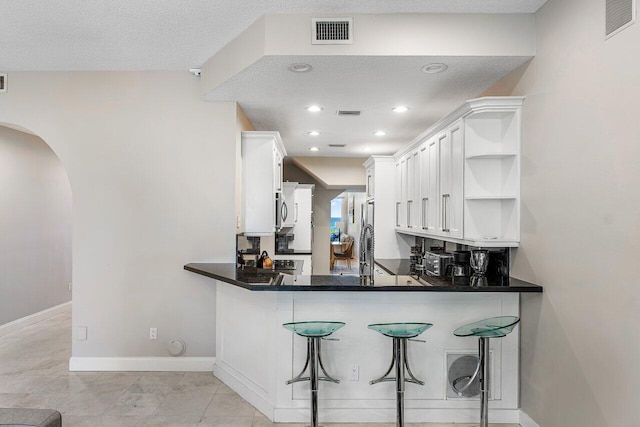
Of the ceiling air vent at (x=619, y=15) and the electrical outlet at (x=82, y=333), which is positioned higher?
the ceiling air vent at (x=619, y=15)

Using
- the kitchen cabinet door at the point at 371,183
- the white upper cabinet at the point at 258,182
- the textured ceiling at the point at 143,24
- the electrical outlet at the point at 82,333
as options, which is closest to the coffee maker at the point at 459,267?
the white upper cabinet at the point at 258,182

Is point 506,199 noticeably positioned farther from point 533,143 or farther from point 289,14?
point 289,14

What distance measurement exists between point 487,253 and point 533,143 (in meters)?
0.90

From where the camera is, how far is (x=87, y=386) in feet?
11.7

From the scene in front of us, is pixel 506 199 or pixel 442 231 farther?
pixel 442 231

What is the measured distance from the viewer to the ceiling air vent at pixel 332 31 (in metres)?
2.88

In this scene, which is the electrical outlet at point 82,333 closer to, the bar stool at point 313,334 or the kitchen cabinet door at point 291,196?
the bar stool at point 313,334

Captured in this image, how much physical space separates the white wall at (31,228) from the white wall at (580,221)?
18.5 ft

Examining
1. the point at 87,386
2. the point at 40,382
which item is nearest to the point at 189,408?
the point at 87,386

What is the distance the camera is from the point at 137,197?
3936mm

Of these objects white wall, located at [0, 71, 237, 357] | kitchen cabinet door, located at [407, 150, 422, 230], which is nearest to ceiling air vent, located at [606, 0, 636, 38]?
kitchen cabinet door, located at [407, 150, 422, 230]

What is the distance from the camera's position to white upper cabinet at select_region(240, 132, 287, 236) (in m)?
4.34

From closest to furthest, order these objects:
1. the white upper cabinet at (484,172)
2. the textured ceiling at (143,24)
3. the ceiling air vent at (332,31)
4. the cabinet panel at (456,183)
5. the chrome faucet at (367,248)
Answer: the textured ceiling at (143,24)
the ceiling air vent at (332,31)
the white upper cabinet at (484,172)
the cabinet panel at (456,183)
the chrome faucet at (367,248)

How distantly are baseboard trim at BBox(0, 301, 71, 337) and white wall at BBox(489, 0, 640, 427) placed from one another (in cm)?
560
